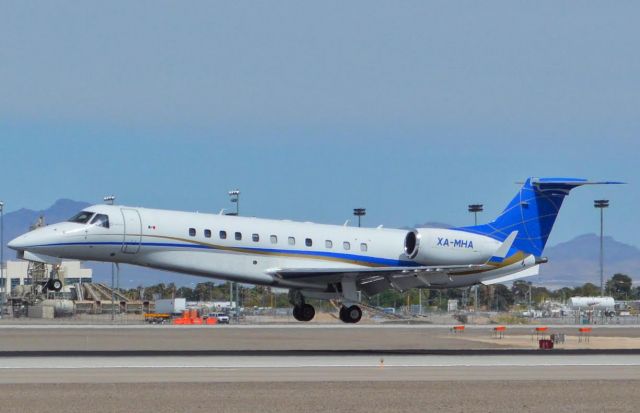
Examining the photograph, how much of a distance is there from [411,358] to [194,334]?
20.3m

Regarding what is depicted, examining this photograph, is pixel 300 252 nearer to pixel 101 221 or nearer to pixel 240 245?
pixel 240 245

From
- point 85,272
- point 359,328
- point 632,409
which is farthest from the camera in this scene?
point 85,272

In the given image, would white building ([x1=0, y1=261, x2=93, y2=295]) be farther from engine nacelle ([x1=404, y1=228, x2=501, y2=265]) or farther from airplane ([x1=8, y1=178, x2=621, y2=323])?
engine nacelle ([x1=404, y1=228, x2=501, y2=265])

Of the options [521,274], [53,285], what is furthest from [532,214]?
[53,285]

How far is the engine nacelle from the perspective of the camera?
163ft

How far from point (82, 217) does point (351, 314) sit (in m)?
11.6

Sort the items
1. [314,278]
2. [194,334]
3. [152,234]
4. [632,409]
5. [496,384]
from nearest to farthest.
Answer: [632,409] < [496,384] < [152,234] < [314,278] < [194,334]

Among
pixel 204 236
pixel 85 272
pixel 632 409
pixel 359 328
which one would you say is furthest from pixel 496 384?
pixel 85 272

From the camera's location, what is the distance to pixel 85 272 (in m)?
186

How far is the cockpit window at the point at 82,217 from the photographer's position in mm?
45062

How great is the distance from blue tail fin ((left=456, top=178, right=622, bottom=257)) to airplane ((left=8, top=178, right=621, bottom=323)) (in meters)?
0.04

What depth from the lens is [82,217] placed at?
45.4 metres

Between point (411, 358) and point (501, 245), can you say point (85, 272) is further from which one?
point (411, 358)

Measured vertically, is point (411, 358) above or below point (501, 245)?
below
